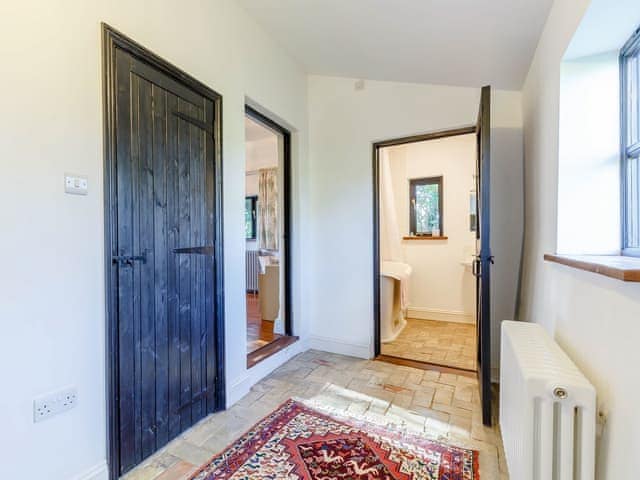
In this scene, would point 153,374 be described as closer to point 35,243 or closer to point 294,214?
point 35,243

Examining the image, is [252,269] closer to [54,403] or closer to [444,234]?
[444,234]

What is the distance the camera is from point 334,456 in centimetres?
162

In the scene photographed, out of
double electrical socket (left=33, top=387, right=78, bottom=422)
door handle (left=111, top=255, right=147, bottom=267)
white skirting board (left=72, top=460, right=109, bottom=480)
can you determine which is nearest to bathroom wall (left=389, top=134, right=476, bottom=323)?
door handle (left=111, top=255, right=147, bottom=267)

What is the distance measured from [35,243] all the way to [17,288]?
175 millimetres

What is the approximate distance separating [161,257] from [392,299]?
2609 mm

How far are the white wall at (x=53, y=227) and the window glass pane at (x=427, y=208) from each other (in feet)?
11.8

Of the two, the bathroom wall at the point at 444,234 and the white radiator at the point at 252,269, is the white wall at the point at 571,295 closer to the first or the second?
the bathroom wall at the point at 444,234

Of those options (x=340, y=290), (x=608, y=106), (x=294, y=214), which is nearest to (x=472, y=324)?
(x=340, y=290)

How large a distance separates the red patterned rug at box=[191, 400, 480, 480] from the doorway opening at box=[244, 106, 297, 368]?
2.59 ft

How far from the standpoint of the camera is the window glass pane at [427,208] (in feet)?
14.3

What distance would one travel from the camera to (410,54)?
2.29 m

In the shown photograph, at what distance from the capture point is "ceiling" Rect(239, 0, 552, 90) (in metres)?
1.72

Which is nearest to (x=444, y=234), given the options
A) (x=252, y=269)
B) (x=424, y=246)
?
(x=424, y=246)

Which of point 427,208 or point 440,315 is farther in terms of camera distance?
point 427,208
